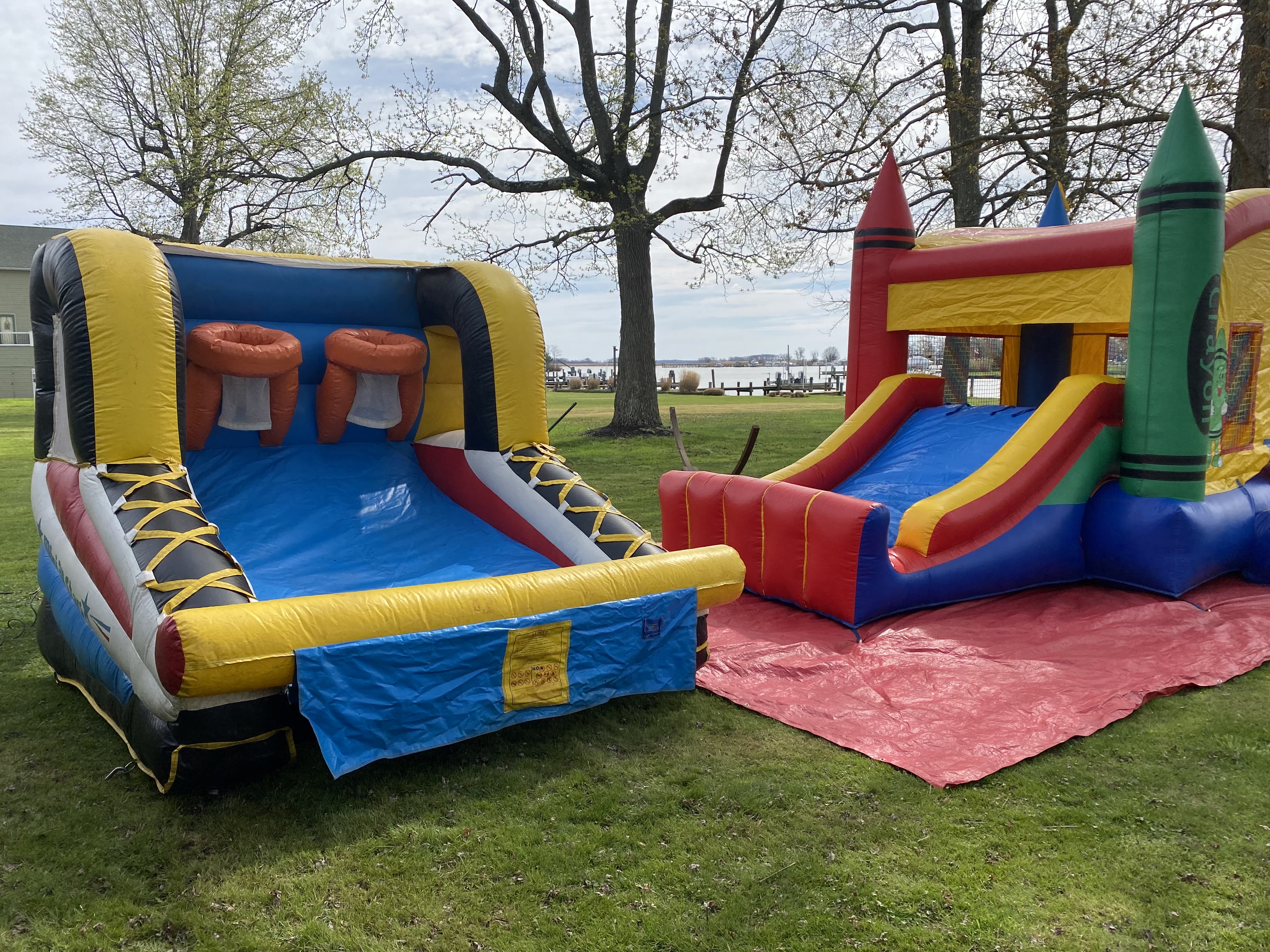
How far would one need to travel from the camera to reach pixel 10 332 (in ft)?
82.9

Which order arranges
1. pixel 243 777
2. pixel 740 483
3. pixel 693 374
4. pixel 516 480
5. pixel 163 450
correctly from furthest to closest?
pixel 693 374 → pixel 740 483 → pixel 516 480 → pixel 163 450 → pixel 243 777

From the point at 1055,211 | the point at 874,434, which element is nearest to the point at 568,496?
the point at 874,434

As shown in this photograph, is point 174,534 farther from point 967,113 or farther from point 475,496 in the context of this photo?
point 967,113

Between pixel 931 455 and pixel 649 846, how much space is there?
362 cm

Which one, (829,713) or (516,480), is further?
(516,480)

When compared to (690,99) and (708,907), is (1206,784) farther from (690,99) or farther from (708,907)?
(690,99)

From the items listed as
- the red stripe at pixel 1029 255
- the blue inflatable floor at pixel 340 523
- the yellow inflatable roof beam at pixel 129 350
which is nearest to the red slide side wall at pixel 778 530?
the blue inflatable floor at pixel 340 523

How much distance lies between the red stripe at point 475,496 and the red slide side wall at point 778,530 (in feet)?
3.98

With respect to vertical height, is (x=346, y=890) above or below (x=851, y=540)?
below

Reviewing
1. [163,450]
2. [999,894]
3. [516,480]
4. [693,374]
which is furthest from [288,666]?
[693,374]

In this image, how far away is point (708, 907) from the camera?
2.17 metres

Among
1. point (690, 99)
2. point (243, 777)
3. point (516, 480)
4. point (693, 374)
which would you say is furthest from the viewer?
point (693, 374)

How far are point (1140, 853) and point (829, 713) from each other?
1.18 m

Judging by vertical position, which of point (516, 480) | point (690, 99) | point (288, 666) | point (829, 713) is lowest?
point (829, 713)
